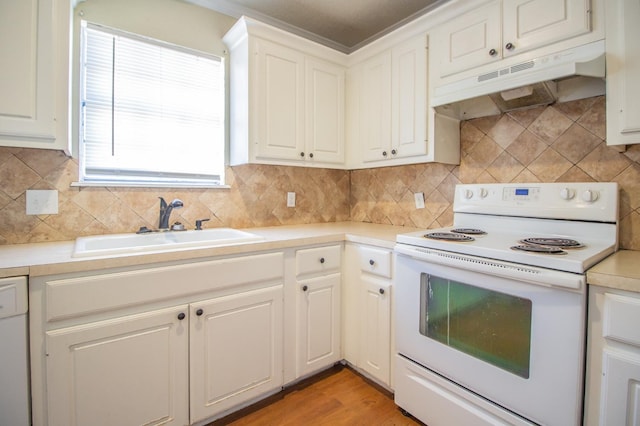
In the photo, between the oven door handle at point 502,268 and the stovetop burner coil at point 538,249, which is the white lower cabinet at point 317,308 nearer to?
the oven door handle at point 502,268

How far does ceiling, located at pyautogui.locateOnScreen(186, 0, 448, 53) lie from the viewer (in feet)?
6.88

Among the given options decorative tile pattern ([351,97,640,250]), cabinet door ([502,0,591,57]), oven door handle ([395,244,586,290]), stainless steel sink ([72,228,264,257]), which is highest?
cabinet door ([502,0,591,57])

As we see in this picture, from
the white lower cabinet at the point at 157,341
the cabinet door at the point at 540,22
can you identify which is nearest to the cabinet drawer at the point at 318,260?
the white lower cabinet at the point at 157,341

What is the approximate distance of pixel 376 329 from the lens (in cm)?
177

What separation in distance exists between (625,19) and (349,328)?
190cm

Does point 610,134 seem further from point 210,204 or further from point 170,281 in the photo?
point 210,204

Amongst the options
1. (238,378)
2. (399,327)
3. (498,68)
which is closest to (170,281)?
(238,378)

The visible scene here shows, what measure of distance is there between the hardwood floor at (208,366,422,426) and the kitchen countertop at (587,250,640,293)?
1.07m

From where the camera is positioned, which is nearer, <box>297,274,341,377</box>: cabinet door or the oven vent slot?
the oven vent slot

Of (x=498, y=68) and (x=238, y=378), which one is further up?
(x=498, y=68)

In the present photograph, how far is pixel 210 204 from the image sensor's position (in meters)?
2.07

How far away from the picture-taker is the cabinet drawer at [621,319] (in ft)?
3.07

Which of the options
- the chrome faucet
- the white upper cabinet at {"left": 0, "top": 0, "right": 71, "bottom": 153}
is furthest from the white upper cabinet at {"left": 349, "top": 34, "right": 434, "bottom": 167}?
the white upper cabinet at {"left": 0, "top": 0, "right": 71, "bottom": 153}

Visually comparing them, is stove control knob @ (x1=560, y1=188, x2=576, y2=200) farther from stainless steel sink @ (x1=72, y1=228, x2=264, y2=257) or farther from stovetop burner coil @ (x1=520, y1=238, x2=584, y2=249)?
stainless steel sink @ (x1=72, y1=228, x2=264, y2=257)
